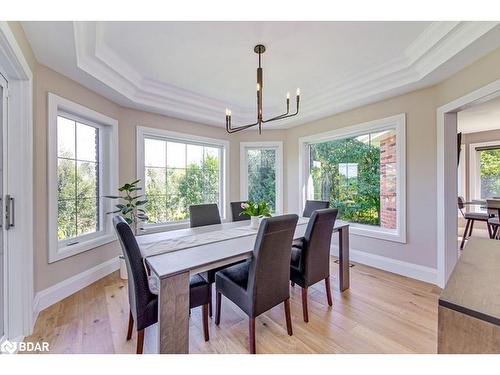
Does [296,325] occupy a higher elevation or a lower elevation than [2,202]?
lower

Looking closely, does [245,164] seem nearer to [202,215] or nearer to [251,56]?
[202,215]

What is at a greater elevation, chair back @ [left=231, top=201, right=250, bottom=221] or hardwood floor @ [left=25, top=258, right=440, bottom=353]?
chair back @ [left=231, top=201, right=250, bottom=221]

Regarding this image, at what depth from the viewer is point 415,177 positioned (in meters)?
2.77

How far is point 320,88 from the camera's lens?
3162 mm

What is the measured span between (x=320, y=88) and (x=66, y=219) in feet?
11.7

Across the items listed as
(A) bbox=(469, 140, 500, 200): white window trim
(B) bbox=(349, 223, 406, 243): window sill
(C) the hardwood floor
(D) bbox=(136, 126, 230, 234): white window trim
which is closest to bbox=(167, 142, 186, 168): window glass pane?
(D) bbox=(136, 126, 230, 234): white window trim

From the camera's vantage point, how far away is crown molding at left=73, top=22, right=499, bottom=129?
1.86 meters

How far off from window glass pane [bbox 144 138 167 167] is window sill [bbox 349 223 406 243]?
3185 millimetres

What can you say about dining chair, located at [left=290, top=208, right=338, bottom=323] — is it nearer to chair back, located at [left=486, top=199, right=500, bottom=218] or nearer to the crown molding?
the crown molding

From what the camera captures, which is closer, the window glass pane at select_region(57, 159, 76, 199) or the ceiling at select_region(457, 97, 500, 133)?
the window glass pane at select_region(57, 159, 76, 199)

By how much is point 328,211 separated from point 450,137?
1755mm

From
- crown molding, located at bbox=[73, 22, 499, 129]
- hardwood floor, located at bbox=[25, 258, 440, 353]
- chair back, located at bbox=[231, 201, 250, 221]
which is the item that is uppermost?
crown molding, located at bbox=[73, 22, 499, 129]

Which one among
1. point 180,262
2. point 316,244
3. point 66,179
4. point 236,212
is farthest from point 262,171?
point 180,262
